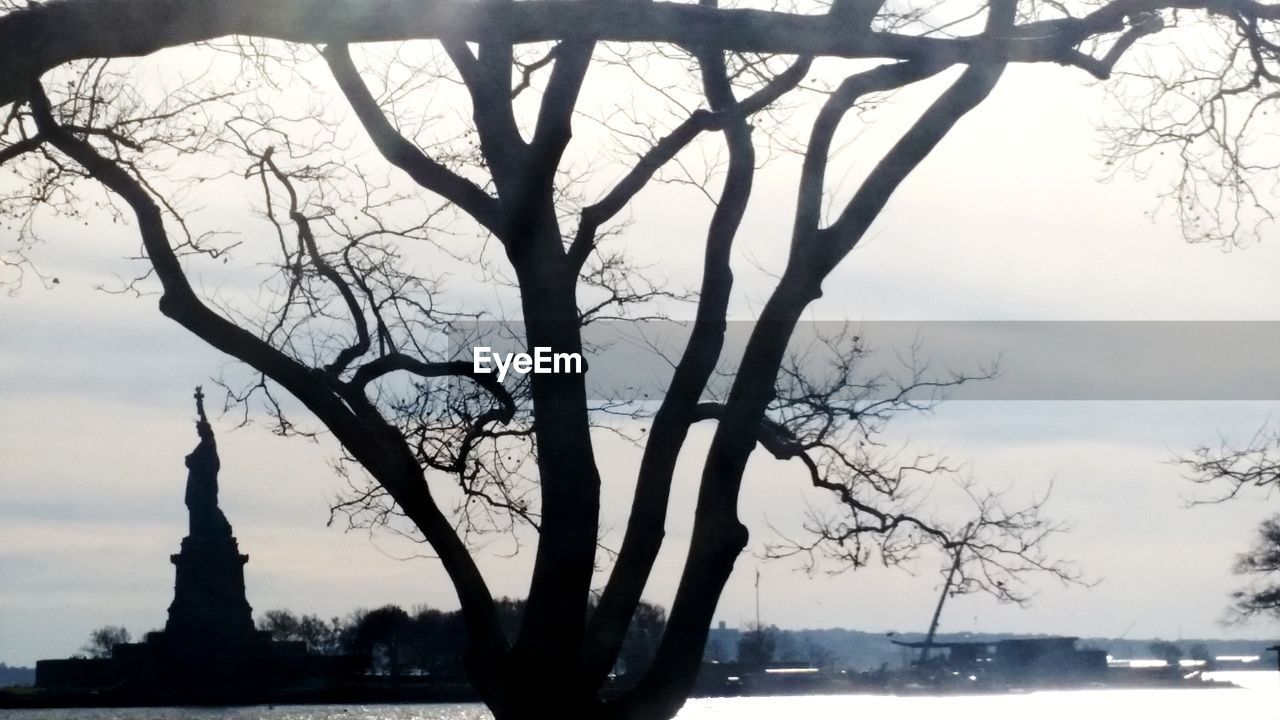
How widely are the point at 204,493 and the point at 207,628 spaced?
22.4ft

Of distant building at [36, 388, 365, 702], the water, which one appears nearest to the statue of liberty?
distant building at [36, 388, 365, 702]

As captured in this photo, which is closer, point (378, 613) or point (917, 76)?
point (917, 76)

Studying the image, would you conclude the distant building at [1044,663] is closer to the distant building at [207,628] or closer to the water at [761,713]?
the water at [761,713]

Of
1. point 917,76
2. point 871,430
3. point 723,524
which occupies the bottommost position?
point 723,524

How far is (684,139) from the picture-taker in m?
7.52

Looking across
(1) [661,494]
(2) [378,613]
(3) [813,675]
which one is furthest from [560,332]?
(3) [813,675]

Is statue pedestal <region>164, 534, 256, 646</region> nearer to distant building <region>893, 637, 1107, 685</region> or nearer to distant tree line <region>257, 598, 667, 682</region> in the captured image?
distant tree line <region>257, 598, 667, 682</region>

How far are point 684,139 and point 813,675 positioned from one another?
140 meters

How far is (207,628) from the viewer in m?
82.3

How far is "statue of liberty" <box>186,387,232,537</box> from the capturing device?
81.9 meters

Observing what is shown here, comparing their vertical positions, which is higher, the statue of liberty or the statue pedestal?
the statue of liberty

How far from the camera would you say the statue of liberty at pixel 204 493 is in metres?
81.9

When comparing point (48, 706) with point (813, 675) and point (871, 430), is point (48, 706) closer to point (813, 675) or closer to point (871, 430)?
point (813, 675)

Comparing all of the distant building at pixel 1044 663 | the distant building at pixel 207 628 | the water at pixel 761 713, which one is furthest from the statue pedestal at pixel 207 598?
the distant building at pixel 1044 663
